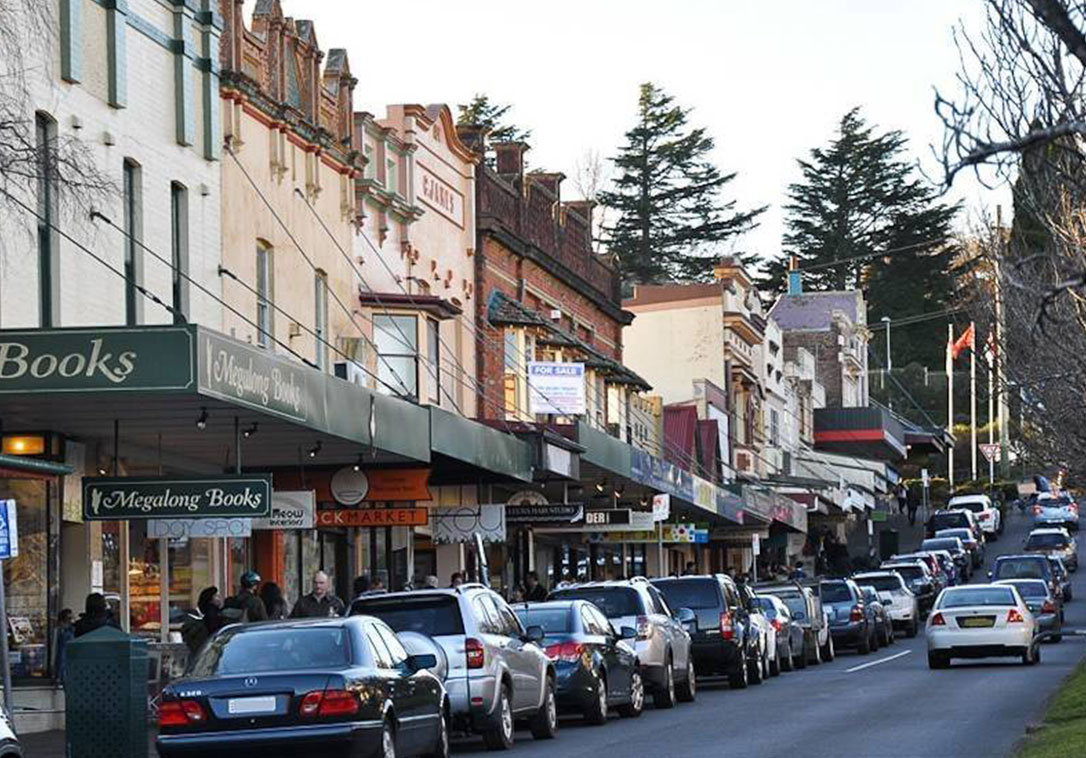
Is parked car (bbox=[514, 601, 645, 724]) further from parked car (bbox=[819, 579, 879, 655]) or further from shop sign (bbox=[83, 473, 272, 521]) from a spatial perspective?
parked car (bbox=[819, 579, 879, 655])

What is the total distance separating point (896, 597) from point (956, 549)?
17.9 meters

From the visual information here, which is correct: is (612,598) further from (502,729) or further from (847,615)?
(847,615)

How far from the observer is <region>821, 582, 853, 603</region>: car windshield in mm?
48562

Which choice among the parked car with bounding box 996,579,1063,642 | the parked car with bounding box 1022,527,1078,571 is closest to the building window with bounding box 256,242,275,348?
the parked car with bounding box 996,579,1063,642

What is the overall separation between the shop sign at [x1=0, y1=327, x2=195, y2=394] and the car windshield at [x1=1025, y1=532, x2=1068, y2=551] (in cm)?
5351

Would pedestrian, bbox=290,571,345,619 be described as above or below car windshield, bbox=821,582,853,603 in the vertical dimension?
above

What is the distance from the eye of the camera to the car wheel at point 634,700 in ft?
94.8

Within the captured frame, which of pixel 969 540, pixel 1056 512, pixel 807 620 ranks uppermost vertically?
pixel 1056 512

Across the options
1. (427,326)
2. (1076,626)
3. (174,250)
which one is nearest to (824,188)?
(1076,626)

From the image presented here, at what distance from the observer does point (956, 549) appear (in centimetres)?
7338

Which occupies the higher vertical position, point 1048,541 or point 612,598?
point 1048,541

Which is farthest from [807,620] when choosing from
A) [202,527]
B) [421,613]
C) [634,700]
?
[421,613]

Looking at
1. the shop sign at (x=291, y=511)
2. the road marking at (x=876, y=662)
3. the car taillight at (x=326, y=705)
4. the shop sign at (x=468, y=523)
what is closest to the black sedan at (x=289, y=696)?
the car taillight at (x=326, y=705)

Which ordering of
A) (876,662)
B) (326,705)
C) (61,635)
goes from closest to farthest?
(326,705)
(61,635)
(876,662)
